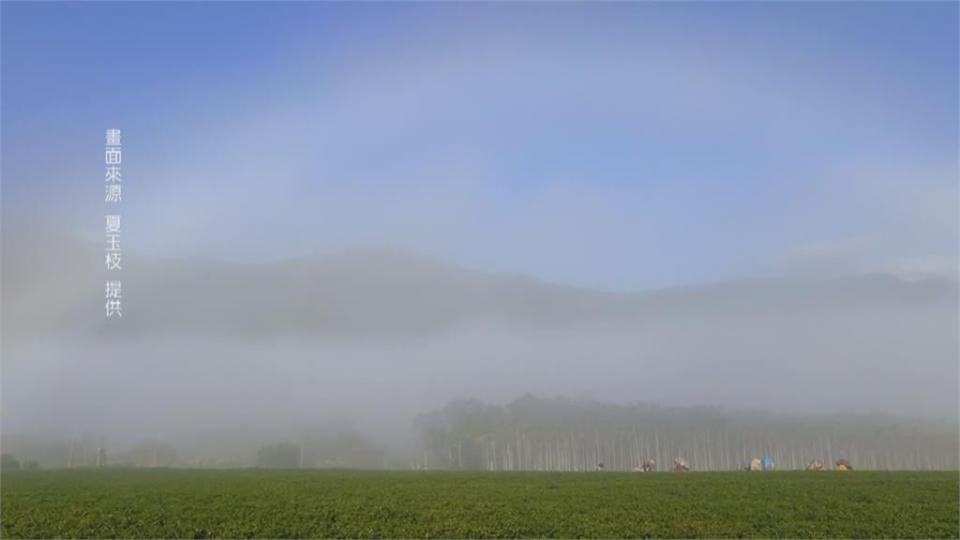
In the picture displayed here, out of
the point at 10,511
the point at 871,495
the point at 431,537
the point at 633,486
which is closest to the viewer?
the point at 431,537

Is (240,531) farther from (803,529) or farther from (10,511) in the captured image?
(803,529)

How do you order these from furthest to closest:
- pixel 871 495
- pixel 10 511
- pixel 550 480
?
pixel 550 480
pixel 871 495
pixel 10 511

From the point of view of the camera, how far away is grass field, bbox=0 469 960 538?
35406 mm

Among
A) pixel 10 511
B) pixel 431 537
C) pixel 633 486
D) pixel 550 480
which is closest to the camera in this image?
pixel 431 537

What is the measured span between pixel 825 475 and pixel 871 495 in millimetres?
12928

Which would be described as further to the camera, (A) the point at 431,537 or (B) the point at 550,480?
(B) the point at 550,480

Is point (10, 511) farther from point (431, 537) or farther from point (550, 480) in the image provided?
point (550, 480)

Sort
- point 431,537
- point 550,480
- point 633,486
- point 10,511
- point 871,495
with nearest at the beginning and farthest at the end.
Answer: point 431,537, point 10,511, point 871,495, point 633,486, point 550,480

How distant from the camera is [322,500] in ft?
137

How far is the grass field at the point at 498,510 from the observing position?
35.4 metres

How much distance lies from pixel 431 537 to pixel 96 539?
45.8ft

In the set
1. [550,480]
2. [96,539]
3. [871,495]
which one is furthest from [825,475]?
[96,539]

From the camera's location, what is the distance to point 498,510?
38375 millimetres

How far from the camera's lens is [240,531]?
35.4 metres
